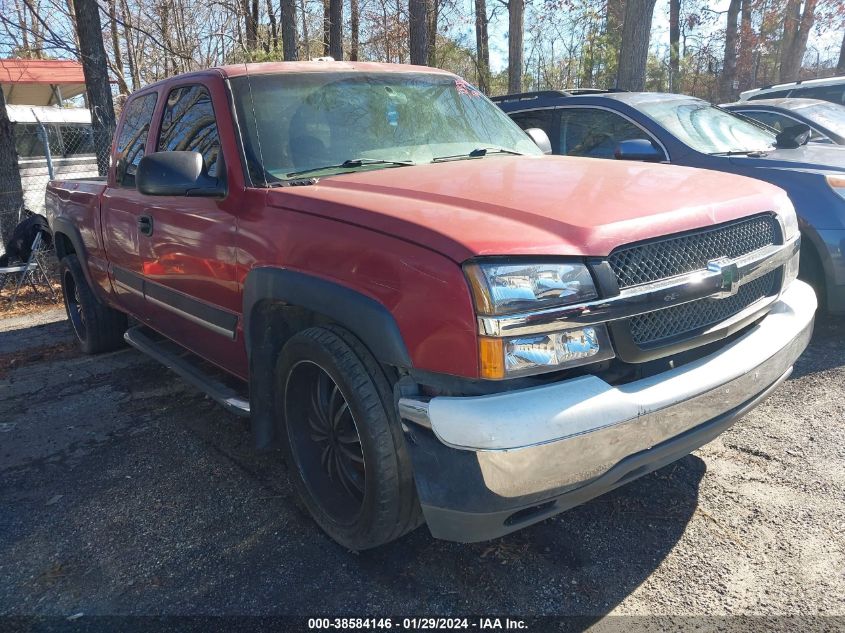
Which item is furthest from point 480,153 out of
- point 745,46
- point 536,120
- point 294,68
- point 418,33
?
point 745,46

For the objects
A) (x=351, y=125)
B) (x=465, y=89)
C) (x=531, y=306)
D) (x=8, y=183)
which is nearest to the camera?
(x=531, y=306)

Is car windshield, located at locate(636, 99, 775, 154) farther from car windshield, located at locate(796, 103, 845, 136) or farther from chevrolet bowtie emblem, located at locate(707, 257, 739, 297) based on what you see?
chevrolet bowtie emblem, located at locate(707, 257, 739, 297)

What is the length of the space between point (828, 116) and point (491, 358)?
264 inches

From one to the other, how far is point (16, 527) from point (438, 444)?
2.23m

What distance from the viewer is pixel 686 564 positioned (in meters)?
2.48

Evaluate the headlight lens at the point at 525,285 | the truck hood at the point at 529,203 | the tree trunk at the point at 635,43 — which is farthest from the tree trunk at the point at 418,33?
the headlight lens at the point at 525,285

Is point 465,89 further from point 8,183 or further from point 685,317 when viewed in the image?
point 8,183

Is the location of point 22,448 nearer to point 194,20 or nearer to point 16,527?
point 16,527

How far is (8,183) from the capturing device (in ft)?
28.6

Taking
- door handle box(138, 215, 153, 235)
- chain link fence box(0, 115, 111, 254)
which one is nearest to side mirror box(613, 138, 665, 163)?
door handle box(138, 215, 153, 235)

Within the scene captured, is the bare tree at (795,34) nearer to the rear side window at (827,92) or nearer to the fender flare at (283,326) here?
the rear side window at (827,92)

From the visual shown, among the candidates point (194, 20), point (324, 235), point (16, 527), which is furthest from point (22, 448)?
point (194, 20)

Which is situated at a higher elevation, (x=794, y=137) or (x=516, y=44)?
(x=516, y=44)

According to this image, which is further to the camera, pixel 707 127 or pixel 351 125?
pixel 707 127
